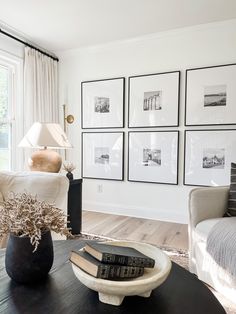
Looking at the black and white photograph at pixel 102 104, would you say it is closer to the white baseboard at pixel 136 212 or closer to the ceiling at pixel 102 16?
the ceiling at pixel 102 16

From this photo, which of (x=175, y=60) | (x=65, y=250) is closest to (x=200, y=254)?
(x=65, y=250)

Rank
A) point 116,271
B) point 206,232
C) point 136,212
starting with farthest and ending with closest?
point 136,212 < point 206,232 < point 116,271

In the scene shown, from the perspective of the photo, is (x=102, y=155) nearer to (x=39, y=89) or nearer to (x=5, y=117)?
(x=39, y=89)

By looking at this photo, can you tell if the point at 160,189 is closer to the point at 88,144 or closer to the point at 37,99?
the point at 88,144

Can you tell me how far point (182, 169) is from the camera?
3.17 meters

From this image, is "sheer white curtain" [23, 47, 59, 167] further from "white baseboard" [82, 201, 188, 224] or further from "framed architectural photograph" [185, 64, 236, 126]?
"framed architectural photograph" [185, 64, 236, 126]

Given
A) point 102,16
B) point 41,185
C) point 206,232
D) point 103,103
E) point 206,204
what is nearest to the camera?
point 206,232

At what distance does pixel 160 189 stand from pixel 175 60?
5.37 ft

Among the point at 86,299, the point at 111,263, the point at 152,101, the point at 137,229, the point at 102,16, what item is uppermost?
the point at 102,16

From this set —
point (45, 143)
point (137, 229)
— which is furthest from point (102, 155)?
point (45, 143)

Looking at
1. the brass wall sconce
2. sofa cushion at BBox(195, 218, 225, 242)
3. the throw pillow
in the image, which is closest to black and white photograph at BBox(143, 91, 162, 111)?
the brass wall sconce

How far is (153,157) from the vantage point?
10.8ft

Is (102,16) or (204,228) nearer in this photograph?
(204,228)

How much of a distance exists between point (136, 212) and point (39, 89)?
2144 mm
